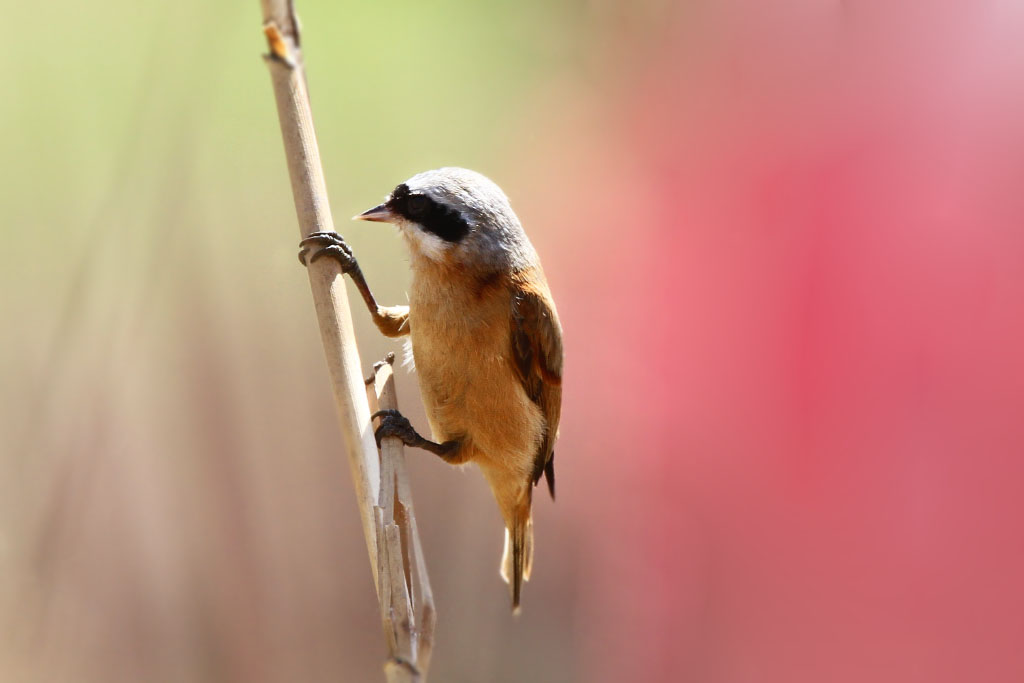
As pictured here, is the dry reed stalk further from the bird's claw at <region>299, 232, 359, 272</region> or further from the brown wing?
the brown wing

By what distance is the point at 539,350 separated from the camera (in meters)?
1.15

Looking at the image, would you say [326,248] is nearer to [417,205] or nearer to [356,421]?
[417,205]

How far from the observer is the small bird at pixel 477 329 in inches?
39.2

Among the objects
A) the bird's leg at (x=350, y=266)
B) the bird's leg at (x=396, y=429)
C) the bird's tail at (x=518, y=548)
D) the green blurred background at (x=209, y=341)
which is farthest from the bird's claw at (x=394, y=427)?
the green blurred background at (x=209, y=341)

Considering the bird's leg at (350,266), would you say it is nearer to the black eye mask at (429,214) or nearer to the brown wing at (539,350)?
the black eye mask at (429,214)

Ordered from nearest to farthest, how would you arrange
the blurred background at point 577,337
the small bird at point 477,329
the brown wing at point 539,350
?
the small bird at point 477,329
the brown wing at point 539,350
the blurred background at point 577,337

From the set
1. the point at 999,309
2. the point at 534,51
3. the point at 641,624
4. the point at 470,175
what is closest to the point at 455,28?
the point at 534,51

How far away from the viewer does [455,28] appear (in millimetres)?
1688

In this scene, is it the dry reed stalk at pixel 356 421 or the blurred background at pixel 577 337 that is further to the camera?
the blurred background at pixel 577 337

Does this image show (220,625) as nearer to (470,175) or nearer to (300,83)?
(470,175)

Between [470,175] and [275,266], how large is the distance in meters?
0.68

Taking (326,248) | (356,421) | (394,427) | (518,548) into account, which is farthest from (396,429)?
(518,548)

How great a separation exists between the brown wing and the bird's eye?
175 millimetres

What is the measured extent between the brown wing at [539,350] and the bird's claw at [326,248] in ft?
0.75
